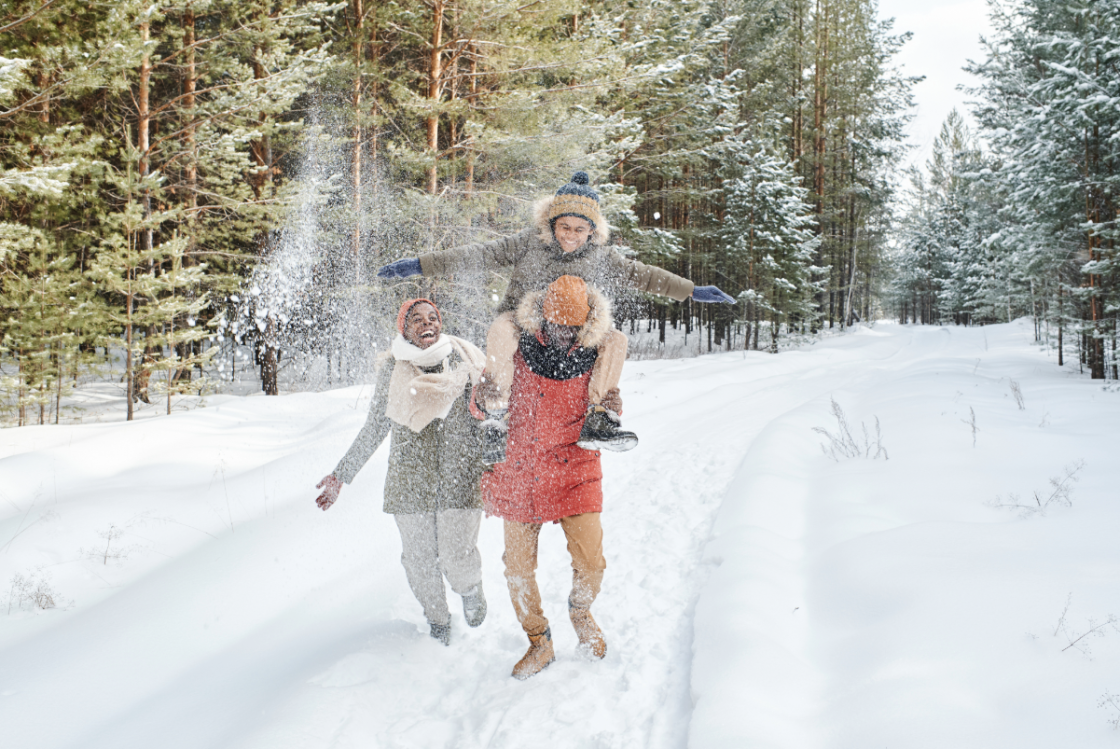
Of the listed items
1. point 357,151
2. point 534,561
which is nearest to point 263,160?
point 357,151

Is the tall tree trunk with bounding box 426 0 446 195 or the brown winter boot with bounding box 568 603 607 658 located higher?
the tall tree trunk with bounding box 426 0 446 195

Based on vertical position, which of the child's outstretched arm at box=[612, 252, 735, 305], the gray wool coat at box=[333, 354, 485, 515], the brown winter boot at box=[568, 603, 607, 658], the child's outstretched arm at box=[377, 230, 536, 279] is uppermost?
the child's outstretched arm at box=[377, 230, 536, 279]

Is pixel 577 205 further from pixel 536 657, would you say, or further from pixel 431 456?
→ pixel 536 657

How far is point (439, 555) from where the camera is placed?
3.17 metres

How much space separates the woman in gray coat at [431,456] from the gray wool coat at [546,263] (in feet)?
1.01

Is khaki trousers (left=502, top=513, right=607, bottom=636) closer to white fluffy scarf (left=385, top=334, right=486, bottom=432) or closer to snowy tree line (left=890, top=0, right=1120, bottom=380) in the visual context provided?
white fluffy scarf (left=385, top=334, right=486, bottom=432)

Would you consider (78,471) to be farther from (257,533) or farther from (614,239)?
(614,239)

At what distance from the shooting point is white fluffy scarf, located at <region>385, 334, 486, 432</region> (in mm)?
2949

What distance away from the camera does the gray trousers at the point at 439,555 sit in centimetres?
311

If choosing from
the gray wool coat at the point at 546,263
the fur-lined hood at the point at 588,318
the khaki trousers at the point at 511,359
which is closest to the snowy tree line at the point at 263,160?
the gray wool coat at the point at 546,263

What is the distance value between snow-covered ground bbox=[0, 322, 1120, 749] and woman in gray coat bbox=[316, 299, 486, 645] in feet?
1.22

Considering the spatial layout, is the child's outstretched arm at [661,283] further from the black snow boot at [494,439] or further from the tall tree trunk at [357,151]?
the tall tree trunk at [357,151]

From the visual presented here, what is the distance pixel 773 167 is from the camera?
19.1 metres

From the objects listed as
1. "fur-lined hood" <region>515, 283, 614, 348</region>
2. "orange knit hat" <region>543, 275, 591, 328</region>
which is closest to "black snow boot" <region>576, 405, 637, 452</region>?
"fur-lined hood" <region>515, 283, 614, 348</region>
